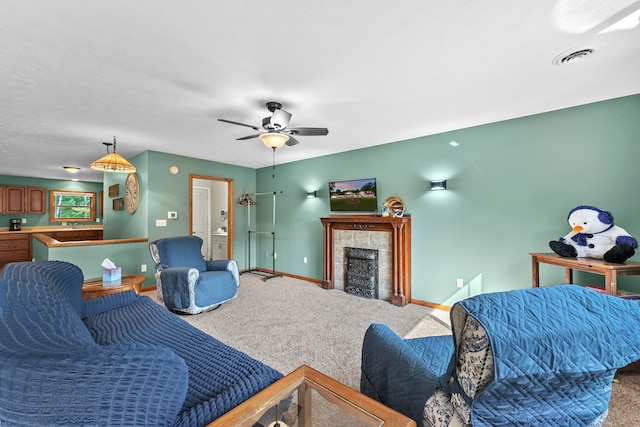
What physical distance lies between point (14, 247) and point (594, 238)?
9.70 metres

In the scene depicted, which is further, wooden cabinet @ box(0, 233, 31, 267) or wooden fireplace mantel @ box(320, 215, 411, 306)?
wooden cabinet @ box(0, 233, 31, 267)

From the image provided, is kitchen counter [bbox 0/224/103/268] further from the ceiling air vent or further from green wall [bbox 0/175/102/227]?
the ceiling air vent

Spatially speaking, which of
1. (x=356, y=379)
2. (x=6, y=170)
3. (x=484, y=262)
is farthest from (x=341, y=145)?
(x=6, y=170)

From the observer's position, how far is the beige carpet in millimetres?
2076

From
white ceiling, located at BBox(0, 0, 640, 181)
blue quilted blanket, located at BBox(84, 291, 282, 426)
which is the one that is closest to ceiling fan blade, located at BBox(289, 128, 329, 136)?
white ceiling, located at BBox(0, 0, 640, 181)

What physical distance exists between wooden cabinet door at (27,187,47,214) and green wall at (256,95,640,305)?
7.65 meters

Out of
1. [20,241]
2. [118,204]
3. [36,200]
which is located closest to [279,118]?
[118,204]

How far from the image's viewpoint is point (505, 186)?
318 cm

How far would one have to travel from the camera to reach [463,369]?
814mm

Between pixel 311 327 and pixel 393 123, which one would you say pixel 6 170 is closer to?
pixel 311 327

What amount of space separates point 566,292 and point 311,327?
2.53 meters

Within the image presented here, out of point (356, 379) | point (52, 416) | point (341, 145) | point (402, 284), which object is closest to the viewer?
point (52, 416)

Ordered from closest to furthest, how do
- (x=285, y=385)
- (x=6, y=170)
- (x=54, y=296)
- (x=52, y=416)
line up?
(x=52, y=416) → (x=285, y=385) → (x=54, y=296) → (x=6, y=170)

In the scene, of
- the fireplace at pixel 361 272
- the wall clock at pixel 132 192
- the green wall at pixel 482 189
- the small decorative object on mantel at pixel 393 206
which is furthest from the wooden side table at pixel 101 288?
the small decorative object on mantel at pixel 393 206
